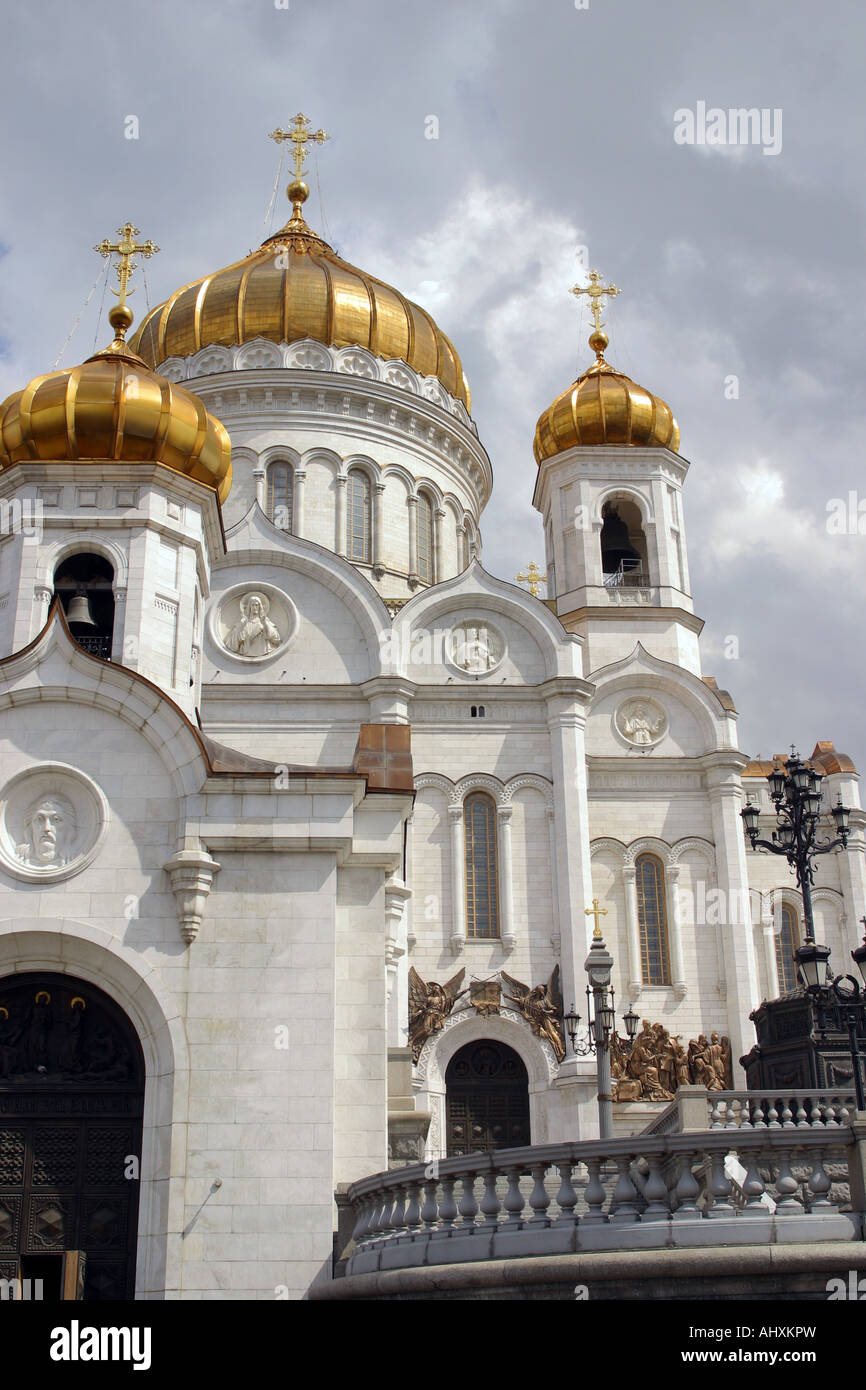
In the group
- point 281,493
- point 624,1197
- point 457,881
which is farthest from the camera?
point 281,493

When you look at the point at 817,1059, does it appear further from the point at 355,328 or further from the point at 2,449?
the point at 355,328

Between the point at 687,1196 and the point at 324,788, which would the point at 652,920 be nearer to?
the point at 324,788

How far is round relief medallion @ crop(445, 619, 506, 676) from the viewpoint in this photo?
89.5 feet

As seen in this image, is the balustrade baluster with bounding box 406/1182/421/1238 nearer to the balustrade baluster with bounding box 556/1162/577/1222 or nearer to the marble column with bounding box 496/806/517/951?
the balustrade baluster with bounding box 556/1162/577/1222

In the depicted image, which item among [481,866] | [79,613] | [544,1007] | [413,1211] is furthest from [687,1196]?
[481,866]

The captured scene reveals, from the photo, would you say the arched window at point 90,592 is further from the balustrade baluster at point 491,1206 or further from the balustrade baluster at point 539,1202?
the balustrade baluster at point 539,1202

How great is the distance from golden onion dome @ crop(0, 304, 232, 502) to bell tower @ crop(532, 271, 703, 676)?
569 inches

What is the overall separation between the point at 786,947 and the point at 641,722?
26.1ft

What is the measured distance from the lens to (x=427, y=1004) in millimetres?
24625

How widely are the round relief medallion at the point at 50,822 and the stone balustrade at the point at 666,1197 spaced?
18.0 ft

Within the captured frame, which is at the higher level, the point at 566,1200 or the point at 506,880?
the point at 506,880

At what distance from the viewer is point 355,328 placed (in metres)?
32.8

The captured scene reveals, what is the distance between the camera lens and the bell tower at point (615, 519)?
29.7m
